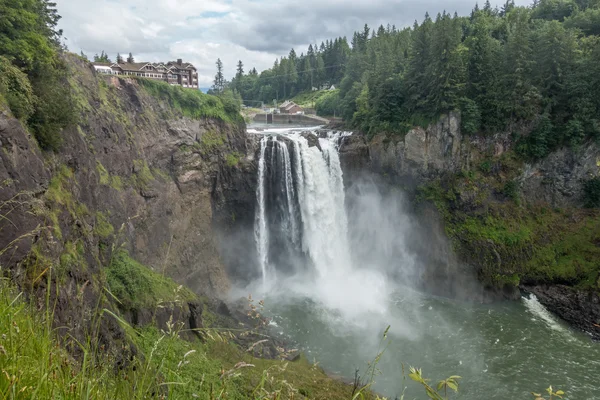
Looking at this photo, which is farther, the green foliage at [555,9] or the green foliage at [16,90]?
the green foliage at [555,9]

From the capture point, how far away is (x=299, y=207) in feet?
93.5

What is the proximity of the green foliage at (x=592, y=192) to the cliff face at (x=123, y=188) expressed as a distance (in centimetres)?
2320

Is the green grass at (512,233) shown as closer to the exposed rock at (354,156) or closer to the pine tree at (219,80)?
the exposed rock at (354,156)

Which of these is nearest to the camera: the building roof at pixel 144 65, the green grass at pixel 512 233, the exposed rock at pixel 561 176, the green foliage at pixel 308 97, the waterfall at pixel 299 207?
the green grass at pixel 512 233

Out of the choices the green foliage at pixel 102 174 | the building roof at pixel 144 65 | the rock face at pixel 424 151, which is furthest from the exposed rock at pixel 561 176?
the building roof at pixel 144 65

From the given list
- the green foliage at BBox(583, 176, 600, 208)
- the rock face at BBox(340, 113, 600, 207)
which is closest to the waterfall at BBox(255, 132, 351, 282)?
the rock face at BBox(340, 113, 600, 207)

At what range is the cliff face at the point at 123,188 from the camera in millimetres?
9414

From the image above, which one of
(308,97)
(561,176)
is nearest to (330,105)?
(308,97)

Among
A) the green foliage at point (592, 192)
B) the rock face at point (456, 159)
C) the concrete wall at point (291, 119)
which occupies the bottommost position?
the green foliage at point (592, 192)

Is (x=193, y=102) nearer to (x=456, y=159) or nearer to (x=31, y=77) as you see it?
(x=31, y=77)

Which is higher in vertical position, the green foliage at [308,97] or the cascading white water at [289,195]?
the green foliage at [308,97]

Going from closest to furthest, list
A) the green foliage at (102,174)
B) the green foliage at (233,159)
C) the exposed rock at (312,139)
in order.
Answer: the green foliage at (102,174)
the green foliage at (233,159)
the exposed rock at (312,139)

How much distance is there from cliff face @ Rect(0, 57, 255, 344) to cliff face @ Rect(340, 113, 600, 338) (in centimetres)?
1037

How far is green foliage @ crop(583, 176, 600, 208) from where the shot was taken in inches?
1044
